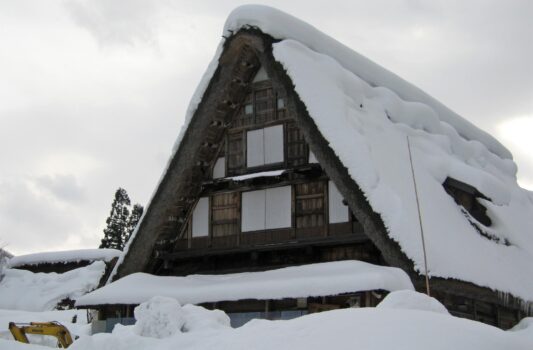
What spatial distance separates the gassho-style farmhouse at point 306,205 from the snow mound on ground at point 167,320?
3041mm

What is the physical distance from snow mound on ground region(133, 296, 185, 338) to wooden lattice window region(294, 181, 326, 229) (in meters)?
5.49

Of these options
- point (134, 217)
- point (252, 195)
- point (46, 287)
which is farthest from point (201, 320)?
point (134, 217)

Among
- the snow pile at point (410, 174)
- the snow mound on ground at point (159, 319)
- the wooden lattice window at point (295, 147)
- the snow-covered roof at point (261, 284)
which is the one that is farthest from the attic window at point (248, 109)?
the snow mound on ground at point (159, 319)

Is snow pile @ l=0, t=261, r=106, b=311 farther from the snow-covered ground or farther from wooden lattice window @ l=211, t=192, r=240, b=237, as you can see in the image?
Answer: the snow-covered ground

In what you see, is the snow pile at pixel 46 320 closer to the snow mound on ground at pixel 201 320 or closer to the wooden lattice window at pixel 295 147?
the snow mound on ground at pixel 201 320

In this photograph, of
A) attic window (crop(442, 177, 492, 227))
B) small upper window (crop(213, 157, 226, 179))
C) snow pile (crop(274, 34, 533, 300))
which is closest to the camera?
snow pile (crop(274, 34, 533, 300))

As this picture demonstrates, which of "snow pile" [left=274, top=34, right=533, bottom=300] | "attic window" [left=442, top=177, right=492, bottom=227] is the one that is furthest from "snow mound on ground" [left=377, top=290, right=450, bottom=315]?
"attic window" [left=442, top=177, right=492, bottom=227]

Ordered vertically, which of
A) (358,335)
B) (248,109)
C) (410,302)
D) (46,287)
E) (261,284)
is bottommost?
(358,335)

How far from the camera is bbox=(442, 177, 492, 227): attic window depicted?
1653 centimetres

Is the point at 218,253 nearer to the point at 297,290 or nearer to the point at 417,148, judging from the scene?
the point at 297,290

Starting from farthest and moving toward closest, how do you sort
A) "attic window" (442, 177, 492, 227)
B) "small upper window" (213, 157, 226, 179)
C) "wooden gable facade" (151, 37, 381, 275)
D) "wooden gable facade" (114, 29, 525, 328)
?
"small upper window" (213, 157, 226, 179) → "attic window" (442, 177, 492, 227) → "wooden gable facade" (151, 37, 381, 275) → "wooden gable facade" (114, 29, 525, 328)

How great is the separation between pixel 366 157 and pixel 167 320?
5721 millimetres

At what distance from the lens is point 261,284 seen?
13.8 metres

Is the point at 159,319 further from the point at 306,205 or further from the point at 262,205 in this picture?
the point at 262,205
